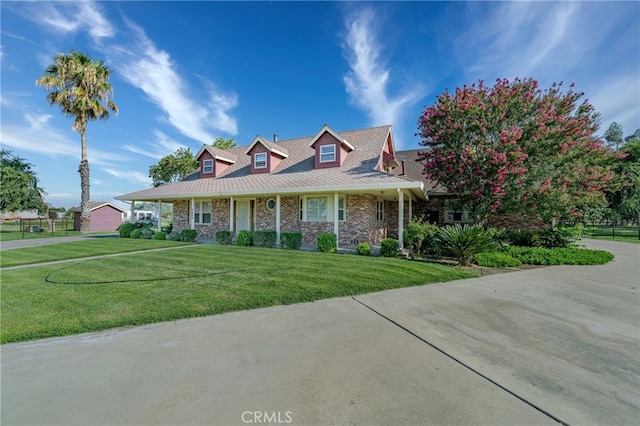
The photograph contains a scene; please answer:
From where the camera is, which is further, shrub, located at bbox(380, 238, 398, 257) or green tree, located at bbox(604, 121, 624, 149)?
green tree, located at bbox(604, 121, 624, 149)

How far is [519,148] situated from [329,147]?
8713 mm

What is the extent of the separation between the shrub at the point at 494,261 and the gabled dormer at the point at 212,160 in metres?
16.2

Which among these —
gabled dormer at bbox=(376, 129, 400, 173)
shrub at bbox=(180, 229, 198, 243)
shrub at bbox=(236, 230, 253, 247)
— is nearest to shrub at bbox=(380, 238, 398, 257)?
gabled dormer at bbox=(376, 129, 400, 173)

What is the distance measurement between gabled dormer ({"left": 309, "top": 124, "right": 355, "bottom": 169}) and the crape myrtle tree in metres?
4.90

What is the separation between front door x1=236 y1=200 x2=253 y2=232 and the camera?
15.9m

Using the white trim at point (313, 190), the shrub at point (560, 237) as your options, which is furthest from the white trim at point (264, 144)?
the shrub at point (560, 237)

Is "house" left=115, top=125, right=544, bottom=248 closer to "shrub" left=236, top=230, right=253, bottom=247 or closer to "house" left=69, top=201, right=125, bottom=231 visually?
"shrub" left=236, top=230, right=253, bottom=247

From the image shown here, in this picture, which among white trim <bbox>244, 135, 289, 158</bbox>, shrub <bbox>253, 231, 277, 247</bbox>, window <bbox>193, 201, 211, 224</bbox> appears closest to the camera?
shrub <bbox>253, 231, 277, 247</bbox>

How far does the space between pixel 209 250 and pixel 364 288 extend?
25.9ft

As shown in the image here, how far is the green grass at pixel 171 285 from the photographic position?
4.40m

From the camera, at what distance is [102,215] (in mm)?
29531

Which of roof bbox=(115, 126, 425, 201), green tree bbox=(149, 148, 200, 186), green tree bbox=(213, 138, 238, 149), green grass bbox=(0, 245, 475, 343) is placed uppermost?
green tree bbox=(213, 138, 238, 149)

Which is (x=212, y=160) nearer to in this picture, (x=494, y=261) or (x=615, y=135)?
(x=494, y=261)

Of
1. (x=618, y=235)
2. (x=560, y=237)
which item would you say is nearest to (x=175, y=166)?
(x=560, y=237)
